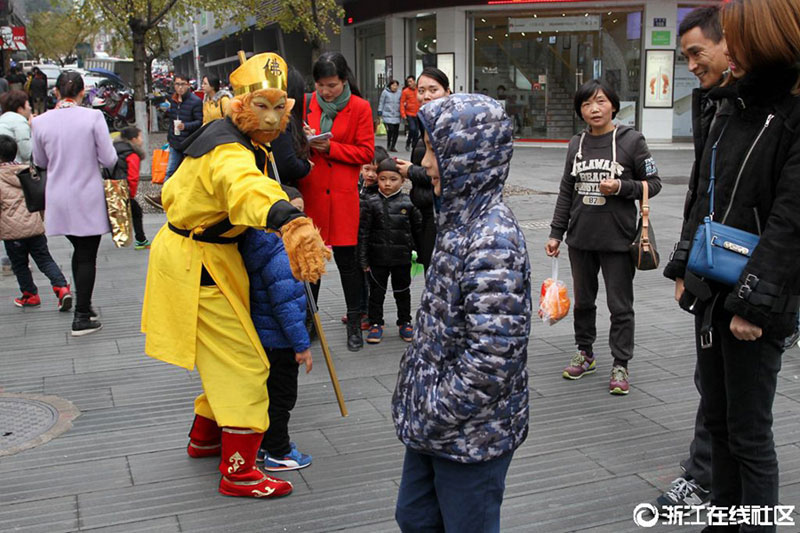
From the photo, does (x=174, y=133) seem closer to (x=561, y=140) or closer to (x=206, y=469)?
(x=206, y=469)

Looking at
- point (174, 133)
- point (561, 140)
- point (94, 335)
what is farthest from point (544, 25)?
point (94, 335)

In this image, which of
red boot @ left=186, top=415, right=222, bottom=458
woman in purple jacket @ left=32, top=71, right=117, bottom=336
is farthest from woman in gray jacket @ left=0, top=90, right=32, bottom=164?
red boot @ left=186, top=415, right=222, bottom=458

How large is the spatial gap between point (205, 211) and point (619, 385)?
9.36ft

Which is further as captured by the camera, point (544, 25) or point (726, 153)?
point (544, 25)

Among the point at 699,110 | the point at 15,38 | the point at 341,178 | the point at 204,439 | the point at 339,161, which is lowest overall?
the point at 204,439

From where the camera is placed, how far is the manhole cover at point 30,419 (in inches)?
176

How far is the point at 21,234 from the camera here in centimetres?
696

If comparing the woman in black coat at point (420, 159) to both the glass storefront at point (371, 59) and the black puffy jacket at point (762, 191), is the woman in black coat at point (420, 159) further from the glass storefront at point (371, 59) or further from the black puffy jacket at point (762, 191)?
the glass storefront at point (371, 59)

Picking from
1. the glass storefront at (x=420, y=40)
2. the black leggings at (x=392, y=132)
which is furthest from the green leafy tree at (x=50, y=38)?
the black leggings at (x=392, y=132)

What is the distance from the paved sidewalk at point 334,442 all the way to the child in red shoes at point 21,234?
368 mm

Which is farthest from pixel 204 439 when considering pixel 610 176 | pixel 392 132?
pixel 392 132

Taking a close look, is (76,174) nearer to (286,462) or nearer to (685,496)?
(286,462)

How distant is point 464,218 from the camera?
2.45m

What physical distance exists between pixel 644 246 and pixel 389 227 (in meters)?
1.98
